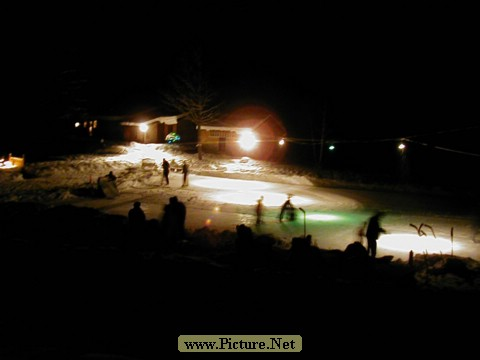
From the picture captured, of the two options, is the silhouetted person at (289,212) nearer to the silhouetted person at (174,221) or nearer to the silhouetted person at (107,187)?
the silhouetted person at (174,221)

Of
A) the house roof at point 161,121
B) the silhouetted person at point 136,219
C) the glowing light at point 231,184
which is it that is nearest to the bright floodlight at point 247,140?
the house roof at point 161,121

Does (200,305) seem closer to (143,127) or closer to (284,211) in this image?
(284,211)

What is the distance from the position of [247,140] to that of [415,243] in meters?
27.7

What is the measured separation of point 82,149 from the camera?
42.8 metres

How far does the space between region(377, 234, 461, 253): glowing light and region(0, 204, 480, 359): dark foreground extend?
794 cm

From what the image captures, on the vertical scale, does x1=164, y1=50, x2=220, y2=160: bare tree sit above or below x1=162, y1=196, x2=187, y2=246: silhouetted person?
above

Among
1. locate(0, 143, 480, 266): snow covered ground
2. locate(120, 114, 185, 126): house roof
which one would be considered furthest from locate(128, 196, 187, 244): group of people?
locate(120, 114, 185, 126): house roof

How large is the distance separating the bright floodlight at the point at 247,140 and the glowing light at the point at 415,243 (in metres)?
26.1

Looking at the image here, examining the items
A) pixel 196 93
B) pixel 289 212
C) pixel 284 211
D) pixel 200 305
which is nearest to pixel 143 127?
pixel 196 93

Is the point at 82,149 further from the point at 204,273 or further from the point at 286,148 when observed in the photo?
the point at 204,273

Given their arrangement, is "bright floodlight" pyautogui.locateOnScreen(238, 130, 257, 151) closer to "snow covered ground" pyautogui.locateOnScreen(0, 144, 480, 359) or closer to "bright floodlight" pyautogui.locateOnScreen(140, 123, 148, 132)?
"bright floodlight" pyautogui.locateOnScreen(140, 123, 148, 132)

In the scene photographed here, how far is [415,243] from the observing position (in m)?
17.2

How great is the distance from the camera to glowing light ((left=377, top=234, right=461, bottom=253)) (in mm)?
16344

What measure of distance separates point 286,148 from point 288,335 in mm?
43284
